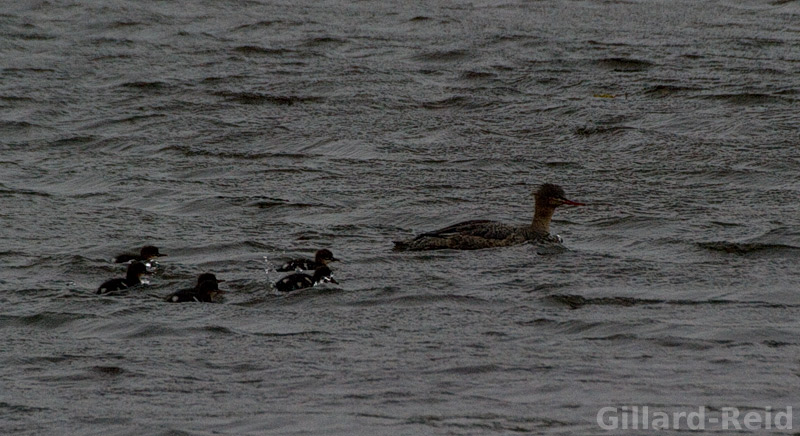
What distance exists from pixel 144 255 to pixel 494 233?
104 inches

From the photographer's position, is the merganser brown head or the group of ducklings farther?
the merganser brown head

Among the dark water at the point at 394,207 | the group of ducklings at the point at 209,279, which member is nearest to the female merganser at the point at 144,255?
the group of ducklings at the point at 209,279

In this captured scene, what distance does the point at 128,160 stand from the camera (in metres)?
14.8

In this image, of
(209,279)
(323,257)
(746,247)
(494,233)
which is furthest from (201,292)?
(746,247)

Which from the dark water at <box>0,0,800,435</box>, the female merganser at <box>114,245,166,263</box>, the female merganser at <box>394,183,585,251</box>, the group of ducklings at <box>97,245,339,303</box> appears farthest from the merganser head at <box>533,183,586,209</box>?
the female merganser at <box>114,245,166,263</box>

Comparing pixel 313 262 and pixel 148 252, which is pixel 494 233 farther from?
A: pixel 148 252

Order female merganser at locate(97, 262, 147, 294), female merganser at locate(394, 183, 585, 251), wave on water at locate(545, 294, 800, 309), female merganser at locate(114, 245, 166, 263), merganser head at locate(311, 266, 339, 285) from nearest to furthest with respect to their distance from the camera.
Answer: wave on water at locate(545, 294, 800, 309) < merganser head at locate(311, 266, 339, 285) < female merganser at locate(97, 262, 147, 294) < female merganser at locate(114, 245, 166, 263) < female merganser at locate(394, 183, 585, 251)

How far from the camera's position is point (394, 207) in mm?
12812

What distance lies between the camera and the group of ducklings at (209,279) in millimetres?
9914

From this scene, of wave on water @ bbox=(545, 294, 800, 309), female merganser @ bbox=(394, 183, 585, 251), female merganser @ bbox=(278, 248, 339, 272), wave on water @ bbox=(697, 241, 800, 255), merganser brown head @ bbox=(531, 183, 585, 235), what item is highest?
merganser brown head @ bbox=(531, 183, 585, 235)

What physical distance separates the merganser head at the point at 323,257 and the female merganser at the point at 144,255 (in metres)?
1.18

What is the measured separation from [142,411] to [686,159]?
7434 millimetres

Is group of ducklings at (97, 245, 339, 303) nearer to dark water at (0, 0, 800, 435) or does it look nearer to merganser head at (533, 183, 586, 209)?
dark water at (0, 0, 800, 435)

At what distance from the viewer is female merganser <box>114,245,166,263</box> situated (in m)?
10.9
